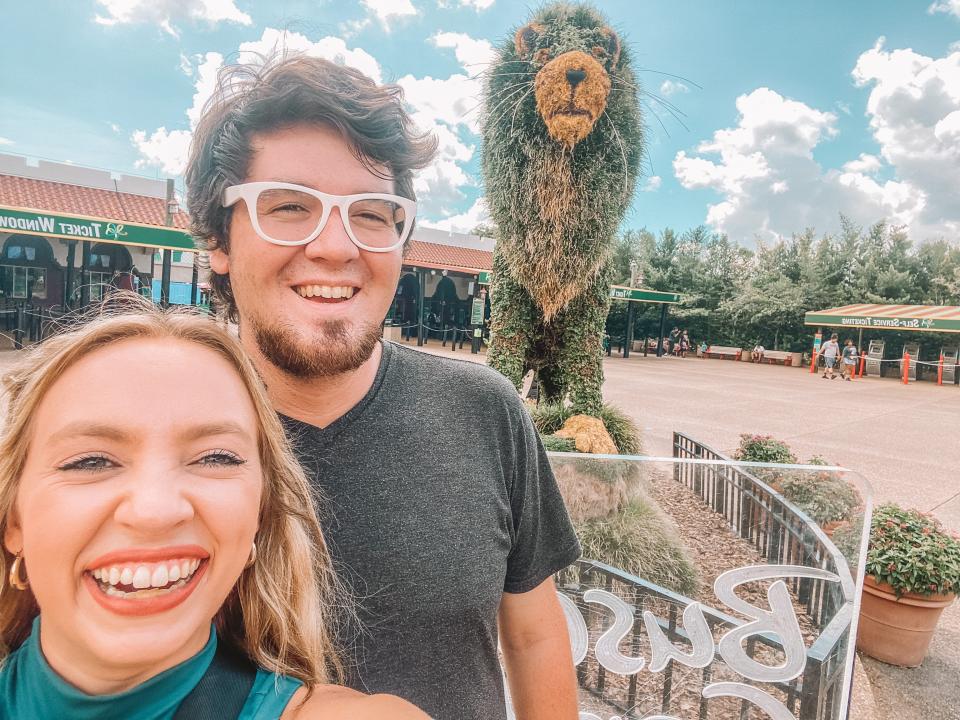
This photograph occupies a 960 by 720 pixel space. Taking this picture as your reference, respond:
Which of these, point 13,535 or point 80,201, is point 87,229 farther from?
point 13,535

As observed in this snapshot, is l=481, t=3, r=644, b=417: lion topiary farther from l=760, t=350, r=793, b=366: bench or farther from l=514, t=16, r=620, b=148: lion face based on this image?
l=760, t=350, r=793, b=366: bench

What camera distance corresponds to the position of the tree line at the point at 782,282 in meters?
25.6

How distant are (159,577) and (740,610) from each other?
1835mm

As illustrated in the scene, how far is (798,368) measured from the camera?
2388 cm

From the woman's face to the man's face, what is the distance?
0.79 feet

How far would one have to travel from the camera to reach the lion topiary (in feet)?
12.6

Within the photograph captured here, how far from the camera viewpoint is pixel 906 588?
10.6 feet

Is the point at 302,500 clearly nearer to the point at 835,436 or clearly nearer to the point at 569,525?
the point at 569,525

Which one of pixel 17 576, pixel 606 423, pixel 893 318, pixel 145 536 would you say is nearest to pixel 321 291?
pixel 145 536

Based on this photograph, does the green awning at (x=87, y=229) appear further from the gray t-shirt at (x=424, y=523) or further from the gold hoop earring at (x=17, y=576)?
the gold hoop earring at (x=17, y=576)

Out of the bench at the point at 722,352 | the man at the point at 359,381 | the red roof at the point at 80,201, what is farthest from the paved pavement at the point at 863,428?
the red roof at the point at 80,201

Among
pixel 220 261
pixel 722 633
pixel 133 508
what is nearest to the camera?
pixel 133 508

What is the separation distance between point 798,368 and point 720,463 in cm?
2465

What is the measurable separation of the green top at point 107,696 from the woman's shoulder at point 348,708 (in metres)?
0.02
